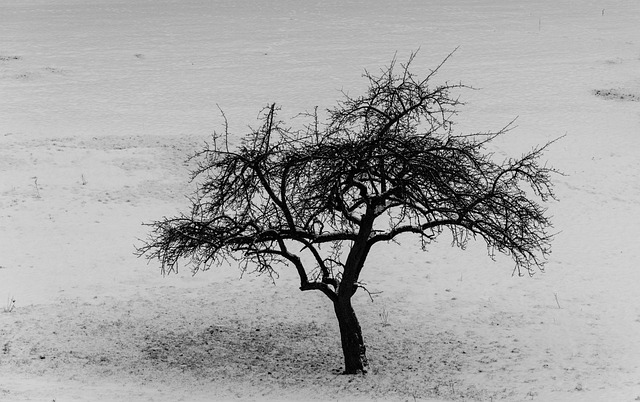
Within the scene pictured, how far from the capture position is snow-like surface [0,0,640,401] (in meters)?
16.0

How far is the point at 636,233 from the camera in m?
25.7

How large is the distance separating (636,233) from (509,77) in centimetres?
2198

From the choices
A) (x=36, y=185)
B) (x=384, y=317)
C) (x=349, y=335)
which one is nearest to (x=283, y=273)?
(x=384, y=317)

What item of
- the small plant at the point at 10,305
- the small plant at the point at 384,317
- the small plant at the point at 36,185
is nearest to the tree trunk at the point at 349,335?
the small plant at the point at 384,317

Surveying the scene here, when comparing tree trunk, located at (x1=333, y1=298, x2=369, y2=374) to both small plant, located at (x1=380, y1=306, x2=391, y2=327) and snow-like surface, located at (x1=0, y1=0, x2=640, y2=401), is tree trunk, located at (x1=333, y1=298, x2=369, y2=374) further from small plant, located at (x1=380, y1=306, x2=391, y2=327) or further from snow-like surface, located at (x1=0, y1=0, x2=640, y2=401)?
small plant, located at (x1=380, y1=306, x2=391, y2=327)

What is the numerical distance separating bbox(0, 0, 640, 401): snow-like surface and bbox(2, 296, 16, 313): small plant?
0.63 ft

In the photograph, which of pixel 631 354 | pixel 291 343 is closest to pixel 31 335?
pixel 291 343

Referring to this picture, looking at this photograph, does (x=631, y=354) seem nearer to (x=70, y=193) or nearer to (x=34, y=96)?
(x=70, y=193)

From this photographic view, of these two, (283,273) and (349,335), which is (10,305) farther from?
(349,335)

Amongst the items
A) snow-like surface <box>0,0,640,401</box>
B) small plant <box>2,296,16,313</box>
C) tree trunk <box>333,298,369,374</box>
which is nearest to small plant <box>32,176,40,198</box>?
snow-like surface <box>0,0,640,401</box>

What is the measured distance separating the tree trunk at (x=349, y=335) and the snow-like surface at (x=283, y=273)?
37cm

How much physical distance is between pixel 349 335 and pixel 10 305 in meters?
8.92

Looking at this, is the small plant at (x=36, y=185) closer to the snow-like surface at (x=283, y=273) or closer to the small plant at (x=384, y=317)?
the snow-like surface at (x=283, y=273)

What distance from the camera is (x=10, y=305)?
1919 cm
